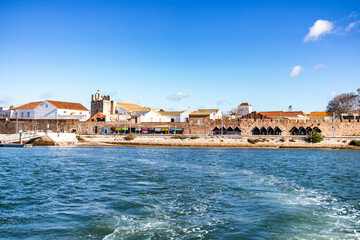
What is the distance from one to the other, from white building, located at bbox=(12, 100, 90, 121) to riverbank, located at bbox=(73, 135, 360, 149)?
94.5ft

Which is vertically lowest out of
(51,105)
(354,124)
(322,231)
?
(322,231)

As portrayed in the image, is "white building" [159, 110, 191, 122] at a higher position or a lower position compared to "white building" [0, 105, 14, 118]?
lower

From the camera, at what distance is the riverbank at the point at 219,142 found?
2201 inches

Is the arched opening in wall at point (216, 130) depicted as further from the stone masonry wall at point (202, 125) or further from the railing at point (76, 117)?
the railing at point (76, 117)

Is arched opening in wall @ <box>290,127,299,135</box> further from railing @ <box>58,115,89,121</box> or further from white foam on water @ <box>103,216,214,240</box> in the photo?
white foam on water @ <box>103,216,214,240</box>

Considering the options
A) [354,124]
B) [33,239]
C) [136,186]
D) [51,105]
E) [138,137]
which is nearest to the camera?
[33,239]

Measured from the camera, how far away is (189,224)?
30.3 ft

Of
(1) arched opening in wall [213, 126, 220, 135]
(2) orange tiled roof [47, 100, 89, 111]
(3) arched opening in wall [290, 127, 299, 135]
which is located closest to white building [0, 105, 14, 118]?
(2) orange tiled roof [47, 100, 89, 111]

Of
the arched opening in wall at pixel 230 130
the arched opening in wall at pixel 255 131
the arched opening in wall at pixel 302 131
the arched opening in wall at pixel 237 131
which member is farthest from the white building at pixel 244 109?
the arched opening in wall at pixel 302 131

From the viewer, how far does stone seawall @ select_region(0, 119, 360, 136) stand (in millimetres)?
67812

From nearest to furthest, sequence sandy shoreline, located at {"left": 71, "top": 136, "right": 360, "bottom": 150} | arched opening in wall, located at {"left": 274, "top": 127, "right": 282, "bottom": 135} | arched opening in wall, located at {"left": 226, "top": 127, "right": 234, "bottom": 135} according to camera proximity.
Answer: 1. sandy shoreline, located at {"left": 71, "top": 136, "right": 360, "bottom": 150}
2. arched opening in wall, located at {"left": 274, "top": 127, "right": 282, "bottom": 135}
3. arched opening in wall, located at {"left": 226, "top": 127, "right": 234, "bottom": 135}

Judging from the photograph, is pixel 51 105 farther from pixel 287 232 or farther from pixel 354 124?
pixel 287 232

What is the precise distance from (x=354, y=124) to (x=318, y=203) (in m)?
64.5

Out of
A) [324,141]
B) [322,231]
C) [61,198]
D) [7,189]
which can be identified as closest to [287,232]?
[322,231]
